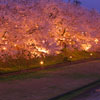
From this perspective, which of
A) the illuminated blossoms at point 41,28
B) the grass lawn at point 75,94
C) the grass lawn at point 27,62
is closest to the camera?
the grass lawn at point 75,94

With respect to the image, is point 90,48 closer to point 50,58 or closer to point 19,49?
point 50,58

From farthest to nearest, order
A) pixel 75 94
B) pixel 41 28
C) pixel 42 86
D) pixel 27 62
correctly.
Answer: pixel 27 62
pixel 41 28
pixel 42 86
pixel 75 94

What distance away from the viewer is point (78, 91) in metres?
9.51

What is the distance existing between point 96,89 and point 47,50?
5.89 meters

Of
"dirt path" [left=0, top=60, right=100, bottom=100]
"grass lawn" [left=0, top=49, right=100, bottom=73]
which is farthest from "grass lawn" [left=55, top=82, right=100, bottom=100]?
"grass lawn" [left=0, top=49, right=100, bottom=73]

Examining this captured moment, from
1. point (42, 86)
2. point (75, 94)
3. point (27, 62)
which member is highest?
point (27, 62)

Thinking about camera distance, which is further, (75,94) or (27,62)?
(27,62)

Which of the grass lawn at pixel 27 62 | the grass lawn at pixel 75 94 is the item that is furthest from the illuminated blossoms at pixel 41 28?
the grass lawn at pixel 75 94

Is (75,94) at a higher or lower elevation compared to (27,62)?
lower

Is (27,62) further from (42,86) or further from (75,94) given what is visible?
(75,94)

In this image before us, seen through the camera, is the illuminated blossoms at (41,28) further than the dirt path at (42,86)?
Yes

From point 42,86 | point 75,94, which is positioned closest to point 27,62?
point 42,86

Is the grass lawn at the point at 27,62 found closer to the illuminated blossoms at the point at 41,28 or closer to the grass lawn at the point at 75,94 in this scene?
the illuminated blossoms at the point at 41,28

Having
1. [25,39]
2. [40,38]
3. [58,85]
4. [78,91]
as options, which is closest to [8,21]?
[25,39]
